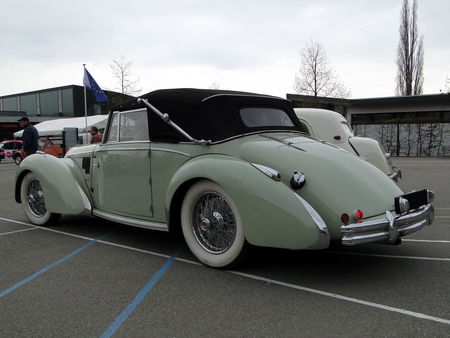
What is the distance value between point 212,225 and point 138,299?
0.98m

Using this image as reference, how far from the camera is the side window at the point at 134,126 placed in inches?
173

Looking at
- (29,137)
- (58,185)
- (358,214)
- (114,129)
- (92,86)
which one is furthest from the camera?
(92,86)

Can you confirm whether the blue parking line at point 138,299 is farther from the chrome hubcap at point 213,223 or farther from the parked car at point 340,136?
the parked car at point 340,136

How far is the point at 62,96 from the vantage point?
4956 centimetres

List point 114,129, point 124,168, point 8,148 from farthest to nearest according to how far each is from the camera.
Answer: point 8,148, point 114,129, point 124,168

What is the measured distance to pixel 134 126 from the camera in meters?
4.52

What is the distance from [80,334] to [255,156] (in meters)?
1.96

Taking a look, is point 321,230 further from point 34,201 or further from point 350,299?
point 34,201

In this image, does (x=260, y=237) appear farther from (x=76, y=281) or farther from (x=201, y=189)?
(x=76, y=281)

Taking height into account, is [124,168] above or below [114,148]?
below

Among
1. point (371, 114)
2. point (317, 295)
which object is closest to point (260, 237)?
point (317, 295)

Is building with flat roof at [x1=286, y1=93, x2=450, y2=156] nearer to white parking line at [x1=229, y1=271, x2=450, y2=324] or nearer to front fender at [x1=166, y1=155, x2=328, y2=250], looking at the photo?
front fender at [x1=166, y1=155, x2=328, y2=250]

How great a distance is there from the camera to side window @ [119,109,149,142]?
4.39m

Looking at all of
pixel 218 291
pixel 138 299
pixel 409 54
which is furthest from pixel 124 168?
pixel 409 54
